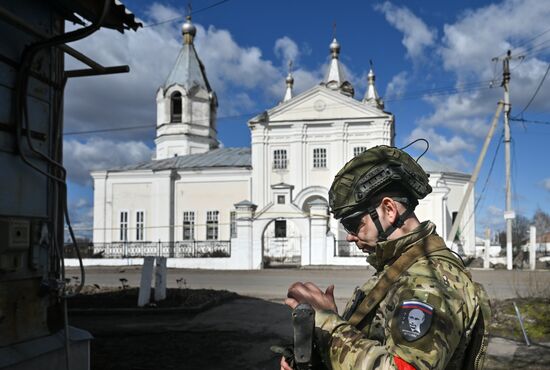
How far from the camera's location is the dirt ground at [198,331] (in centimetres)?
624

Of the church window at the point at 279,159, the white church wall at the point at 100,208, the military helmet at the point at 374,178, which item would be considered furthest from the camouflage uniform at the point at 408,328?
the white church wall at the point at 100,208

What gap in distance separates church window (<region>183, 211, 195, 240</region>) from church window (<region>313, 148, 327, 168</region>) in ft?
30.8

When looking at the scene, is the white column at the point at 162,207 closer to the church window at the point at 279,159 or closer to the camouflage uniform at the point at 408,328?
the church window at the point at 279,159

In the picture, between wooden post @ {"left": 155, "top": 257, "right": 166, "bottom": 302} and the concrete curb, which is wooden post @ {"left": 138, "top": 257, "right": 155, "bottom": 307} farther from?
the concrete curb

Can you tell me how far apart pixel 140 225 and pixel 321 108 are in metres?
15.1

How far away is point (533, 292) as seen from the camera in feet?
37.4

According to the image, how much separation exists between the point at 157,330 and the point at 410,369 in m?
7.40

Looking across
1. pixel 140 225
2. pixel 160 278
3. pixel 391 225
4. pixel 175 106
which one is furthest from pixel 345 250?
pixel 391 225

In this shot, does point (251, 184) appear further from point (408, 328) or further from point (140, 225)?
point (408, 328)

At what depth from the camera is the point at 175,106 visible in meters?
38.7

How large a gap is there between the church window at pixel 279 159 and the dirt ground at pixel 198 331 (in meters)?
20.0

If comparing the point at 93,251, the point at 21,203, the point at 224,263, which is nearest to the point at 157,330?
the point at 21,203

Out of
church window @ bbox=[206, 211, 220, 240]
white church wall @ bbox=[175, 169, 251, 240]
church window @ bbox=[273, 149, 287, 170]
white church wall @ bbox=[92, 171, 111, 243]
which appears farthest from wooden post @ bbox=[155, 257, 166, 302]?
white church wall @ bbox=[92, 171, 111, 243]

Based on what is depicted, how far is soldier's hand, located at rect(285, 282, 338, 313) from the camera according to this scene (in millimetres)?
1718
